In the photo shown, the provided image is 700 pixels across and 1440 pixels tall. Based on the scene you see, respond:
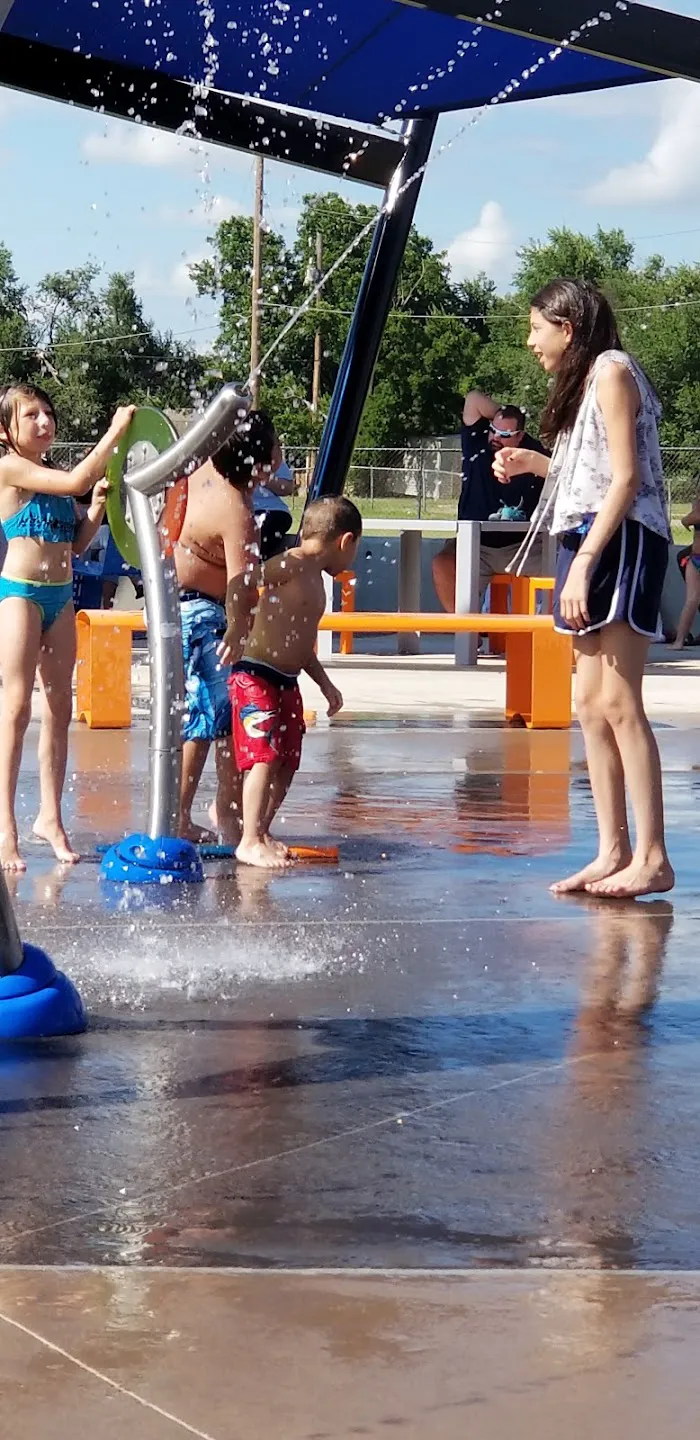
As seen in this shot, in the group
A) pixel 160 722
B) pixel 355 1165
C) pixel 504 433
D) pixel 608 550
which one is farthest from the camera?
pixel 504 433

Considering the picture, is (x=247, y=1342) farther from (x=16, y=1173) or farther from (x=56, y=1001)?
(x=56, y=1001)

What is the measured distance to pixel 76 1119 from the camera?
319cm

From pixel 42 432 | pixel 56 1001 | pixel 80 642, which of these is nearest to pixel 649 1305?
pixel 56 1001

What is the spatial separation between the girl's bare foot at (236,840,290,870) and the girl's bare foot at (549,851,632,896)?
91cm

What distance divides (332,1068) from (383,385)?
2774 inches

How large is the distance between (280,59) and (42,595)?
15.7ft

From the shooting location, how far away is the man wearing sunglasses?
46.1ft

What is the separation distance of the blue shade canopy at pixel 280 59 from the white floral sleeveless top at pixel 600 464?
3.44 meters

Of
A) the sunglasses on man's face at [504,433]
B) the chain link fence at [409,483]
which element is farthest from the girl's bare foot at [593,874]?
the chain link fence at [409,483]

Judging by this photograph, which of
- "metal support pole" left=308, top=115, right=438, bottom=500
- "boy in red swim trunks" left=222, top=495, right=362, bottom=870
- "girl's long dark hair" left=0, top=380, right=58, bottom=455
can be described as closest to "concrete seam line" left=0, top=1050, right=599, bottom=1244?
"boy in red swim trunks" left=222, top=495, right=362, bottom=870

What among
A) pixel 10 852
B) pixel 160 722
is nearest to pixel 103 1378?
pixel 160 722

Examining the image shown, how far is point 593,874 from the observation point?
5.53 m

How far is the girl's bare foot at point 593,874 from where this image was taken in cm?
551

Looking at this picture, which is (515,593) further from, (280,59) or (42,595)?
(42,595)
